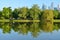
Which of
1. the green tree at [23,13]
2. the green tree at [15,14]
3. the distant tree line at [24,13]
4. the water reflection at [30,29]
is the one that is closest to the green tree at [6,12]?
the distant tree line at [24,13]

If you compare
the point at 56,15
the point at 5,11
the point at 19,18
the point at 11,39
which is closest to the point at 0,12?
the point at 5,11

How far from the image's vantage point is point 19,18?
62.0 metres

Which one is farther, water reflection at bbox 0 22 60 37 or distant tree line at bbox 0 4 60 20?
distant tree line at bbox 0 4 60 20

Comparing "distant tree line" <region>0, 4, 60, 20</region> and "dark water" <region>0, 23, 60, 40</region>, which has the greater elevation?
"dark water" <region>0, 23, 60, 40</region>

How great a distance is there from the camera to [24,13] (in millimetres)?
59562

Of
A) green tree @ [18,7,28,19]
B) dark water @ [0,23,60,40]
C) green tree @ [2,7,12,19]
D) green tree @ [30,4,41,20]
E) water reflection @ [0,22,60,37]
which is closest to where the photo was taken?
dark water @ [0,23,60,40]

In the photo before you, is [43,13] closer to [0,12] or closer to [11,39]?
[0,12]

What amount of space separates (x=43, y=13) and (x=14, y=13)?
9546 millimetres

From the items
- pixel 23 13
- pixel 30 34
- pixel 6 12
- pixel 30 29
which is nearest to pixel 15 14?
pixel 6 12

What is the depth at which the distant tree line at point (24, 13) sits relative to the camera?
59.5 meters

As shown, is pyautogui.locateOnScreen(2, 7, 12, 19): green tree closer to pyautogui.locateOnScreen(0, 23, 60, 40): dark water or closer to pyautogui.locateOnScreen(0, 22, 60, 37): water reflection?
pyautogui.locateOnScreen(0, 22, 60, 37): water reflection

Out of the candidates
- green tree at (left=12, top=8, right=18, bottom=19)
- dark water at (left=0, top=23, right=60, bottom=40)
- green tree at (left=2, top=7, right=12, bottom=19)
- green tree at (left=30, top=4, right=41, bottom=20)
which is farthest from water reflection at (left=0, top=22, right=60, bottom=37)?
green tree at (left=12, top=8, right=18, bottom=19)

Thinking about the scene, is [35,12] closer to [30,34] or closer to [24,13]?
[24,13]

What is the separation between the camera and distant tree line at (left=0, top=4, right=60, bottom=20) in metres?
59.5
